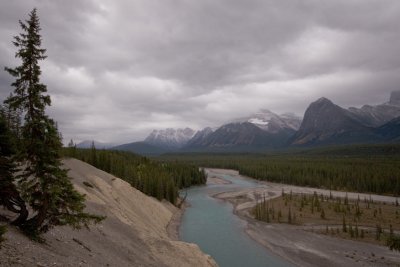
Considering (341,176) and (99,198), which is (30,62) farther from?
(341,176)

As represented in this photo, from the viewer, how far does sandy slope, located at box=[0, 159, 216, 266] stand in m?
22.0

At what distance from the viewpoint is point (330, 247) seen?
2299 inches

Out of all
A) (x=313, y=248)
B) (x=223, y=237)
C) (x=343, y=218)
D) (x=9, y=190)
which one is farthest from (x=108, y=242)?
(x=343, y=218)

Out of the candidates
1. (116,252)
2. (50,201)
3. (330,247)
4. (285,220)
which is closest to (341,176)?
(285,220)

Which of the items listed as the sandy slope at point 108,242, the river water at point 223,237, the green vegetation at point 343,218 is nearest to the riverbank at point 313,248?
the river water at point 223,237

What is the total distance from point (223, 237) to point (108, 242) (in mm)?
34255

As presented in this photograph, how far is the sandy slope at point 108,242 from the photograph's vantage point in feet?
72.3

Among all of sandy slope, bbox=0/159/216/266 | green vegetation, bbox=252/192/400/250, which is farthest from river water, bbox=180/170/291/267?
green vegetation, bbox=252/192/400/250

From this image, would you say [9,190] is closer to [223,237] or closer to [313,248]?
[223,237]

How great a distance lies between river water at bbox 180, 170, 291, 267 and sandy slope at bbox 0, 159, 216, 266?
707 cm

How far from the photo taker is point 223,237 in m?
65.6

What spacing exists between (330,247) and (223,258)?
67.9ft

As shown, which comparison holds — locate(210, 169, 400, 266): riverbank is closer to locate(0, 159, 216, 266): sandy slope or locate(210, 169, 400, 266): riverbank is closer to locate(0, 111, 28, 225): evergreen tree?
locate(0, 159, 216, 266): sandy slope

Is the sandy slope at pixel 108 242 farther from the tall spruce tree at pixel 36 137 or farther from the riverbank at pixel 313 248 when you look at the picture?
the riverbank at pixel 313 248
